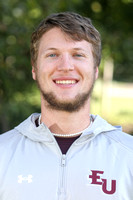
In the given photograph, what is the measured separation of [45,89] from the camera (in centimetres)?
233

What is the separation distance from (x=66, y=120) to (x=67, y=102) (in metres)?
0.16

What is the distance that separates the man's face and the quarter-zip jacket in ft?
0.73

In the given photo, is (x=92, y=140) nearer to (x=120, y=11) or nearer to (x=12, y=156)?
(x=12, y=156)

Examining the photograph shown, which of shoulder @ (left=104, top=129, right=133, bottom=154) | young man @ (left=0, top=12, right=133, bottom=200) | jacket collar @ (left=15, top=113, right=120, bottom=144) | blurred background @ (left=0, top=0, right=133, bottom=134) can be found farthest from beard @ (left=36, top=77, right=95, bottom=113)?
blurred background @ (left=0, top=0, right=133, bottom=134)

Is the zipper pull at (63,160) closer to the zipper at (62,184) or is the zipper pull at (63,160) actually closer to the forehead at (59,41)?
the zipper at (62,184)

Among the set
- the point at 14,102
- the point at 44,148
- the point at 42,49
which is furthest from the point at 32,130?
the point at 14,102

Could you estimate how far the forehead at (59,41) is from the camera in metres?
→ 2.32

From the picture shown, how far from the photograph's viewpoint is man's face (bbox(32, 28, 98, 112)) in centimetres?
229

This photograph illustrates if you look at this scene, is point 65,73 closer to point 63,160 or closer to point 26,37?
point 63,160

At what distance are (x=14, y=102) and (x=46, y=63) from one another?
3340mm

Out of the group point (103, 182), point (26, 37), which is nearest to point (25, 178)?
point (103, 182)

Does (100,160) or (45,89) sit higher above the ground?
(45,89)

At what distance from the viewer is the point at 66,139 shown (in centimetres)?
234

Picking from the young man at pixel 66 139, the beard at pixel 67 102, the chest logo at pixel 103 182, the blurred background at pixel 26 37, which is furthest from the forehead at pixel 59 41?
the blurred background at pixel 26 37
